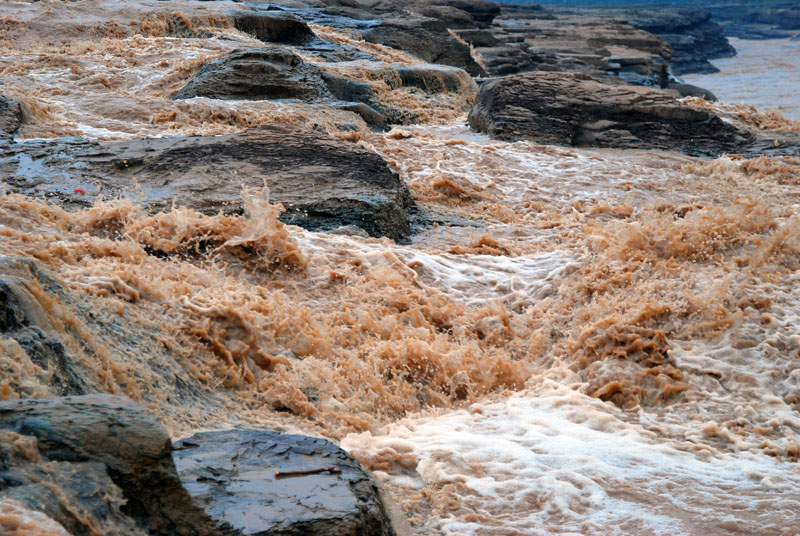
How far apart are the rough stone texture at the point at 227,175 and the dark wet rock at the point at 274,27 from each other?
9279 millimetres

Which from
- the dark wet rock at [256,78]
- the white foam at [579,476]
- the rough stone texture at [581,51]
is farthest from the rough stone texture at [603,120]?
the rough stone texture at [581,51]

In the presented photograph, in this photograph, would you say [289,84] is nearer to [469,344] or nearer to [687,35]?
[469,344]

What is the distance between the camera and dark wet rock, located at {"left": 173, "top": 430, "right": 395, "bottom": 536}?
255 cm

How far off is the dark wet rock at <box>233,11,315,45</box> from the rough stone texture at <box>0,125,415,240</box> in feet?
30.4

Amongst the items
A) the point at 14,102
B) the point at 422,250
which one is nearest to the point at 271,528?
the point at 422,250

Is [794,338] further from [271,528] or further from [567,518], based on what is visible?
[271,528]

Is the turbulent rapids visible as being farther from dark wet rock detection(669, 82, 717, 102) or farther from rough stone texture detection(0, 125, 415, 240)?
dark wet rock detection(669, 82, 717, 102)

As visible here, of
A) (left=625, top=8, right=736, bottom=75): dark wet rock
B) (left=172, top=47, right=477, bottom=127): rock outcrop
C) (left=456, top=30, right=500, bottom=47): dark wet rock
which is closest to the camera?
(left=172, top=47, right=477, bottom=127): rock outcrop

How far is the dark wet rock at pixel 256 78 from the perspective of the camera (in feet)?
37.7

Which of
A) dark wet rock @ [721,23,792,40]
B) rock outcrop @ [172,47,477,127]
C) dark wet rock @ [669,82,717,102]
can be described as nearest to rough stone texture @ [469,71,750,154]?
rock outcrop @ [172,47,477,127]

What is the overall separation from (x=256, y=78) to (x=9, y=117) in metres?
4.11

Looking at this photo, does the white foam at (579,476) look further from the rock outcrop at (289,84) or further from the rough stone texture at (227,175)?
the rock outcrop at (289,84)

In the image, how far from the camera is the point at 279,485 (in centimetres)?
276

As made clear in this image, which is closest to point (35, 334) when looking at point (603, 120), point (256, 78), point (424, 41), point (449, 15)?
point (256, 78)
